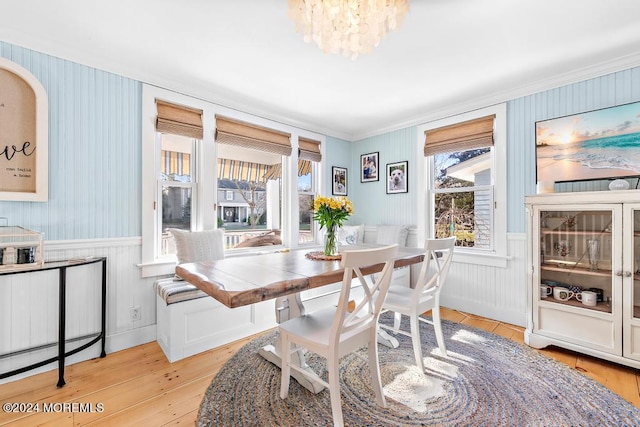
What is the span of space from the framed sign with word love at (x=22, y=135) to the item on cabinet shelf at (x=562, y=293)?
419cm

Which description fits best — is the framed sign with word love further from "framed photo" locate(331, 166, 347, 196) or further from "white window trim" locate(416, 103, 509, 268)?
"white window trim" locate(416, 103, 509, 268)

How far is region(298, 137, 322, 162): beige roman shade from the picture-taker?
4039 mm

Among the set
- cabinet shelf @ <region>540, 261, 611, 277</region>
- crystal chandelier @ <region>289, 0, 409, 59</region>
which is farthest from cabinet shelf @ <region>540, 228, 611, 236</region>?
crystal chandelier @ <region>289, 0, 409, 59</region>

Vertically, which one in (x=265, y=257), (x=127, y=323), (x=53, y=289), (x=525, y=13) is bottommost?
(x=127, y=323)

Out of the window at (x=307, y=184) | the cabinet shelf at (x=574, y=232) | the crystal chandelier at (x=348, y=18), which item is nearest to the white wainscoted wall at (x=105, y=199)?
the cabinet shelf at (x=574, y=232)

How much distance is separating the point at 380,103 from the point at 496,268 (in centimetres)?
229

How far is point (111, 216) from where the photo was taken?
2.49 m

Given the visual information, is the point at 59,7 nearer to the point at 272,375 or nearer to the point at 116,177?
the point at 116,177

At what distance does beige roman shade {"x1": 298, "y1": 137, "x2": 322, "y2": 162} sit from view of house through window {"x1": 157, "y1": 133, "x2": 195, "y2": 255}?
1.46 metres

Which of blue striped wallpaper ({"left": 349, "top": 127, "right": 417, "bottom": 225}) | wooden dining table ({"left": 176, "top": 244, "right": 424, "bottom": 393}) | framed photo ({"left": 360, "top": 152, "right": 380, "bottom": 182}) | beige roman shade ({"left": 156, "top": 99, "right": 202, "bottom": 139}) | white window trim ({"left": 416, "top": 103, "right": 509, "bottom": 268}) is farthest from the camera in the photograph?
framed photo ({"left": 360, "top": 152, "right": 380, "bottom": 182})

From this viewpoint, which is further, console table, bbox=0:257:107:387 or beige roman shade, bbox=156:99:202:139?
beige roman shade, bbox=156:99:202:139

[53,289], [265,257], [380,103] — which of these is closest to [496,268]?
[380,103]

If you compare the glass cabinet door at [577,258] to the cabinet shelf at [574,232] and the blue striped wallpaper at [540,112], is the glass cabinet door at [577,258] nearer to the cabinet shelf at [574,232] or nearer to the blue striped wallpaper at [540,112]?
the cabinet shelf at [574,232]

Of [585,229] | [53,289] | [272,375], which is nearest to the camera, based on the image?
[272,375]
